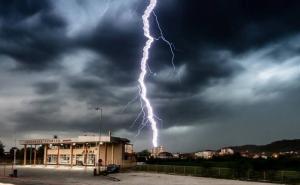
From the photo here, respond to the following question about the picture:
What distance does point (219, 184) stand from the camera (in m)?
41.9

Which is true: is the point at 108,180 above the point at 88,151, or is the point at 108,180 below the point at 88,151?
below

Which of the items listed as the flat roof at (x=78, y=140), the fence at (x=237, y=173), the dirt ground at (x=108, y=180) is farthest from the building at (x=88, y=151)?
the dirt ground at (x=108, y=180)

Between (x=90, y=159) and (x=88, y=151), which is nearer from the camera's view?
(x=90, y=159)

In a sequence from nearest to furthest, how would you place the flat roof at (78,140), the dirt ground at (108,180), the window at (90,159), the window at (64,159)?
1. the dirt ground at (108,180)
2. the flat roof at (78,140)
3. the window at (90,159)
4. the window at (64,159)

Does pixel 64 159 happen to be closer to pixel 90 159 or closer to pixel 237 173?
pixel 90 159

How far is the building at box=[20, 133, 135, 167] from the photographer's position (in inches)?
3406

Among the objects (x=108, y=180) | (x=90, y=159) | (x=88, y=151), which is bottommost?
(x=108, y=180)

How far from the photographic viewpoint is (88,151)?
9088cm

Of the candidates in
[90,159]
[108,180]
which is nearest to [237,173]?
[108,180]

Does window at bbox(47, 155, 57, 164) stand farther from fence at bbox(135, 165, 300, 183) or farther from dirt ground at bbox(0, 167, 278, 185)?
dirt ground at bbox(0, 167, 278, 185)

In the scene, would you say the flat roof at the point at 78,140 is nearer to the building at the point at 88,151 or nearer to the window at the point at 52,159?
the building at the point at 88,151

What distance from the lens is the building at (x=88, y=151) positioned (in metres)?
86.5

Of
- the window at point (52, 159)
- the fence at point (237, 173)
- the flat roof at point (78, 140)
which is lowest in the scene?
the fence at point (237, 173)

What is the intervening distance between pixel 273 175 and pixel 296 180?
13.8 feet
